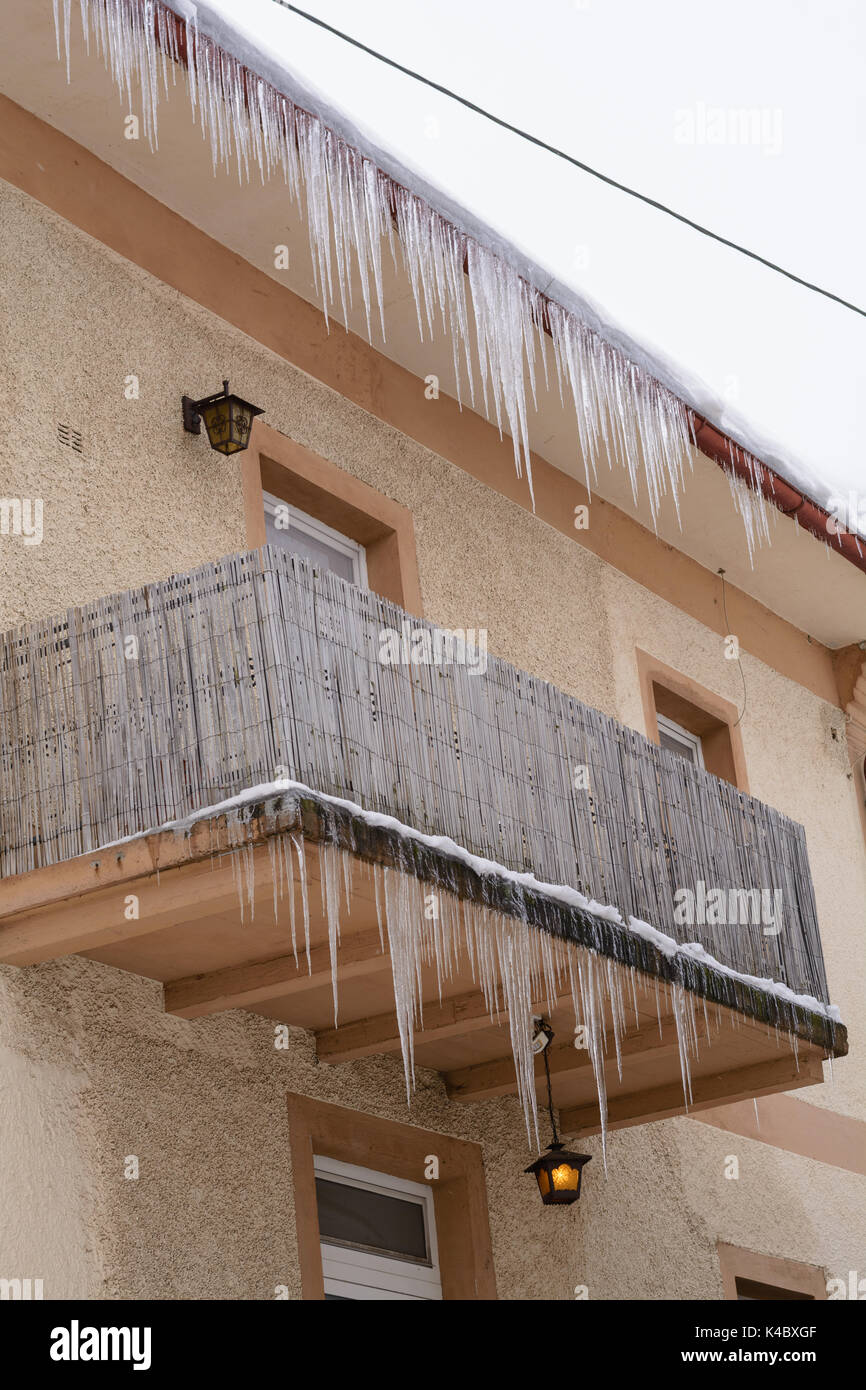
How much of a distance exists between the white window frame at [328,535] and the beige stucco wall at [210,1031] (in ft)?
1.07

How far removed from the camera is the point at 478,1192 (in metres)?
9.75

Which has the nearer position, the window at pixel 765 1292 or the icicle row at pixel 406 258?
the icicle row at pixel 406 258

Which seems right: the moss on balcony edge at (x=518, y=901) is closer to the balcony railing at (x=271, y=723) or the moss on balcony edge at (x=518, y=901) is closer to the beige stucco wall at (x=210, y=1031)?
the balcony railing at (x=271, y=723)

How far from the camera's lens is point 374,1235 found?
9492mm

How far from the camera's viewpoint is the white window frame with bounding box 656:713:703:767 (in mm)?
13352

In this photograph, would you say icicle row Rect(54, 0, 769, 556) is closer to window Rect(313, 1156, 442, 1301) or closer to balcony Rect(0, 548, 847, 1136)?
balcony Rect(0, 548, 847, 1136)

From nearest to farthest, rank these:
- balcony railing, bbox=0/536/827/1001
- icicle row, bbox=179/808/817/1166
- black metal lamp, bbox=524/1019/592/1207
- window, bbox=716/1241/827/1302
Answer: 1. icicle row, bbox=179/808/817/1166
2. balcony railing, bbox=0/536/827/1001
3. black metal lamp, bbox=524/1019/592/1207
4. window, bbox=716/1241/827/1302

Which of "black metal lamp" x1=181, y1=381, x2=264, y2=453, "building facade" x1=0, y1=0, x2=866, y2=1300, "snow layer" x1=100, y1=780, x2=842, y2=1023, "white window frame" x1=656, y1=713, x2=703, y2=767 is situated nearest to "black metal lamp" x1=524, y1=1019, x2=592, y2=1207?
"building facade" x1=0, y1=0, x2=866, y2=1300

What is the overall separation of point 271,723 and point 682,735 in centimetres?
662

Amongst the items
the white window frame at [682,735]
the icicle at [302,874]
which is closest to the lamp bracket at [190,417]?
the icicle at [302,874]

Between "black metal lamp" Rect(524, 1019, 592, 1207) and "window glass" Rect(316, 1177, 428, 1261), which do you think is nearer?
"window glass" Rect(316, 1177, 428, 1261)

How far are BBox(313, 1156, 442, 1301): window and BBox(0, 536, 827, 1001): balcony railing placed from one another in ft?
5.83

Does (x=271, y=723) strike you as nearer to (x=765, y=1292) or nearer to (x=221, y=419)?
(x=221, y=419)

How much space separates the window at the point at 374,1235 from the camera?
360 inches
